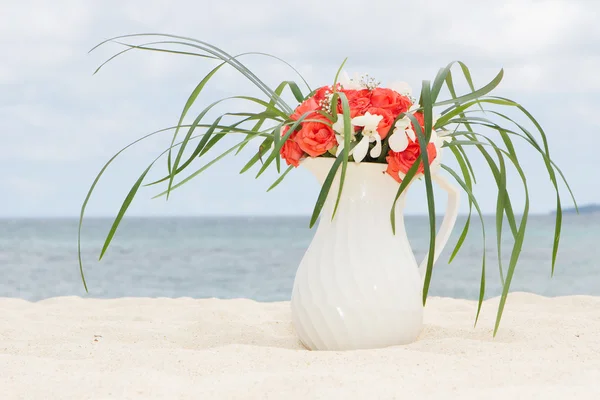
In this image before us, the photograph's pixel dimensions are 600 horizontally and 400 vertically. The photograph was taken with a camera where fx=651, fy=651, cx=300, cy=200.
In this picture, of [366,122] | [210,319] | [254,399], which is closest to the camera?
[254,399]

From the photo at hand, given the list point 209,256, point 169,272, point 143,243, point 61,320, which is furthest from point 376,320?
point 143,243

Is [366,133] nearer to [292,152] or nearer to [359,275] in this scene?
[292,152]

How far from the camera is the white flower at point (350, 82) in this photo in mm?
1393

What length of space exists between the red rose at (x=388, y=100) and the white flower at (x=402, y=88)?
50 mm

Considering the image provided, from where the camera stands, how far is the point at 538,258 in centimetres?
762

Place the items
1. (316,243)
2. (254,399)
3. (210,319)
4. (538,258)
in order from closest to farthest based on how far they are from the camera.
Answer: (254,399)
(316,243)
(210,319)
(538,258)

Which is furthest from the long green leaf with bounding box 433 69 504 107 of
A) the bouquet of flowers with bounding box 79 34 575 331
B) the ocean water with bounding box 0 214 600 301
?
the ocean water with bounding box 0 214 600 301

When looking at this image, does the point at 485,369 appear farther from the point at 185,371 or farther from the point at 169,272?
the point at 169,272

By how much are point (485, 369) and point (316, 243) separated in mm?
437

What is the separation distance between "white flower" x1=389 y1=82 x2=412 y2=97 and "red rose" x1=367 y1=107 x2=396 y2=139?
0.34ft

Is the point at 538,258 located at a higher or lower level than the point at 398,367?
lower

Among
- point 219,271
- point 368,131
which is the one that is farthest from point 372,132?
point 219,271

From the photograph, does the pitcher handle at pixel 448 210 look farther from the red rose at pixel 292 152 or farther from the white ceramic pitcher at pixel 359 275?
the red rose at pixel 292 152

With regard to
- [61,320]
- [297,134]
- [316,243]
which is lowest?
[61,320]
